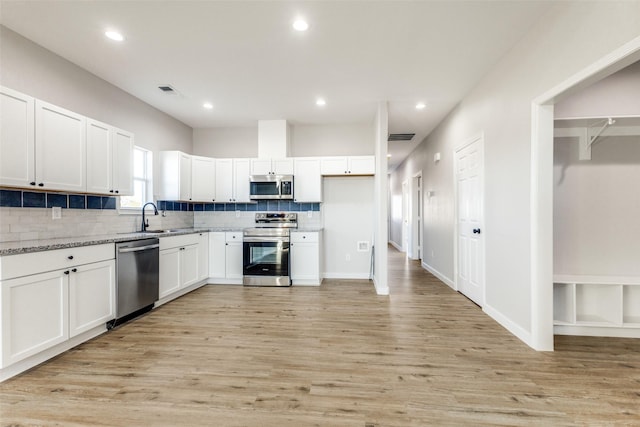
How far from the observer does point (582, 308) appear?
9.05ft

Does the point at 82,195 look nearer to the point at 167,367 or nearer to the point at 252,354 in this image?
the point at 167,367

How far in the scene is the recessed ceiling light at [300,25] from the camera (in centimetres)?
238

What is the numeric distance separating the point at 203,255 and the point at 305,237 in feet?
5.46

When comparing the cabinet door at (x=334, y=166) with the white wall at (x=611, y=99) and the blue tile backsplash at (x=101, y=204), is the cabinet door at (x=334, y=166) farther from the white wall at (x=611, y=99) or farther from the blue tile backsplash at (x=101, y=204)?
the white wall at (x=611, y=99)

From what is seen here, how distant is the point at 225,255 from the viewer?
4.61 m

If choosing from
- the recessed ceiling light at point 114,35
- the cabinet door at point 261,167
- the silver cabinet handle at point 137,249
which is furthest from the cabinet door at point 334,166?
the recessed ceiling light at point 114,35

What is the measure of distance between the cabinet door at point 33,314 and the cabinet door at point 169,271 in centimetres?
122

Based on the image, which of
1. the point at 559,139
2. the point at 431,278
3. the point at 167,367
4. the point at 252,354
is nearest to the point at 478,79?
the point at 559,139

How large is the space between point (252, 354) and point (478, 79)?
3.92 metres

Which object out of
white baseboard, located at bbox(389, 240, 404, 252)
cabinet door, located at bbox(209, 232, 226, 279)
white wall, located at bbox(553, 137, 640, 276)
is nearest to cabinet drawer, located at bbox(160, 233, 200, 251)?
cabinet door, located at bbox(209, 232, 226, 279)

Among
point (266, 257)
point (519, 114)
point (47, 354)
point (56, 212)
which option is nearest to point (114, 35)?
point (56, 212)

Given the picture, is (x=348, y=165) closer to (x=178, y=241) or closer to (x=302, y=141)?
(x=302, y=141)

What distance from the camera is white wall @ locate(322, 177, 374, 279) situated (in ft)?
16.6

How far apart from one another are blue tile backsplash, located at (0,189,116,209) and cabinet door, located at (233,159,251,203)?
1842 millimetres
